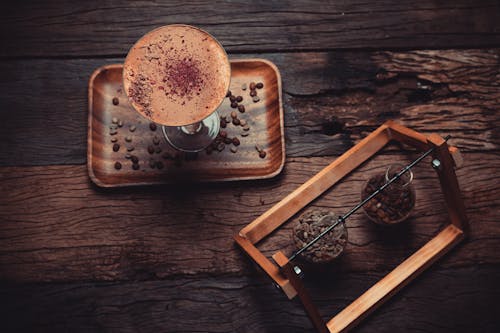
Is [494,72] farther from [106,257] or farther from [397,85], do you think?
[106,257]

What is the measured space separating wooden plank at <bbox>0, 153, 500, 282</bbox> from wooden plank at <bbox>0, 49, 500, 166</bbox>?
0.29 ft

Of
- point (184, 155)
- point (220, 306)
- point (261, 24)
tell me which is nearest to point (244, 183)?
point (184, 155)

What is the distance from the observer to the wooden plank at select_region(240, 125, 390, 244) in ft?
5.29

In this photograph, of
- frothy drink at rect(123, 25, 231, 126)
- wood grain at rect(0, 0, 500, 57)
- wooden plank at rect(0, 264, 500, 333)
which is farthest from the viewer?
wood grain at rect(0, 0, 500, 57)

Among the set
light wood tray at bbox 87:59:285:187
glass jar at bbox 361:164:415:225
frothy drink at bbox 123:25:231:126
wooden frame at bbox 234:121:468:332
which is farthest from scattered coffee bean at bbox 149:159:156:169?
glass jar at bbox 361:164:415:225

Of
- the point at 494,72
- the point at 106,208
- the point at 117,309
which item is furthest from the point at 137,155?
the point at 494,72

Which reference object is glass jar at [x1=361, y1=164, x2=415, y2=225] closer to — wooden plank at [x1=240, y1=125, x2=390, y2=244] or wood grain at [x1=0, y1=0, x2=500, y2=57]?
wooden plank at [x1=240, y1=125, x2=390, y2=244]

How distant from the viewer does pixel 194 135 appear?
1.73 meters

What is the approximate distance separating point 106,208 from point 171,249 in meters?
0.25

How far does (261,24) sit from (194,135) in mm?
448

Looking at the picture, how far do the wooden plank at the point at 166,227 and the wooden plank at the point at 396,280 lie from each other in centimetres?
6

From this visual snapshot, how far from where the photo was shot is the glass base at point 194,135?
67.6 inches

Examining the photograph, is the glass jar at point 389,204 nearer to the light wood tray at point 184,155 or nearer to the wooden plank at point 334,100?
the wooden plank at point 334,100

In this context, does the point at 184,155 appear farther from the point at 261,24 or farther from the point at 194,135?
the point at 261,24
